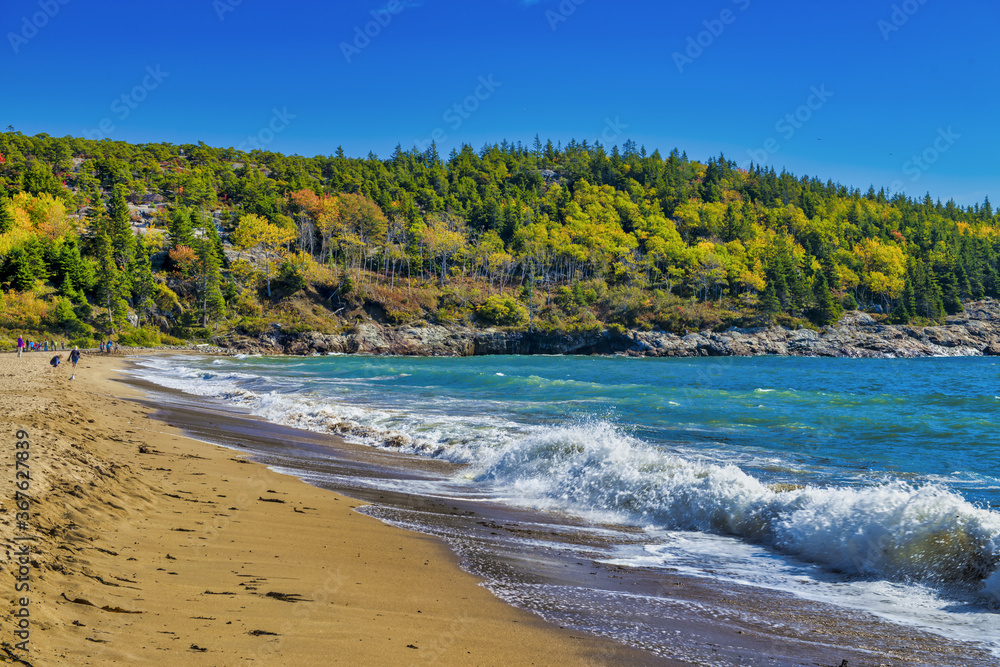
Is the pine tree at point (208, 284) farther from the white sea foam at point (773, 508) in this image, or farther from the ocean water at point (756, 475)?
the white sea foam at point (773, 508)

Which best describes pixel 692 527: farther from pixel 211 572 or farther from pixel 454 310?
pixel 454 310

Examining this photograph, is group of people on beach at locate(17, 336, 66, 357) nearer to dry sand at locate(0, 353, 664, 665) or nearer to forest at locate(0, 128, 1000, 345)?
forest at locate(0, 128, 1000, 345)

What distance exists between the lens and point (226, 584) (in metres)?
4.50

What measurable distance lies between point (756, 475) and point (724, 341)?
88255mm

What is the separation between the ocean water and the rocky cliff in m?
61.4

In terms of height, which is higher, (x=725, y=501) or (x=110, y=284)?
(x=110, y=284)

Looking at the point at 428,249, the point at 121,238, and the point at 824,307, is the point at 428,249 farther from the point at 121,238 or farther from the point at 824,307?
the point at 824,307

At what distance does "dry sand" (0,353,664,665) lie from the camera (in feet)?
11.2

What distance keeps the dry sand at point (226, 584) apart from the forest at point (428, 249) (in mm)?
66024

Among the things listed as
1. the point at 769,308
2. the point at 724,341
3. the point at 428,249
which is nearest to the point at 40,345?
the point at 428,249

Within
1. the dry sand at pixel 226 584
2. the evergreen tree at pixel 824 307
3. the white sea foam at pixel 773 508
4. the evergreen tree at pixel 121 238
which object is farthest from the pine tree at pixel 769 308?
the dry sand at pixel 226 584

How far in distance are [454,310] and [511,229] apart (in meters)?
39.9

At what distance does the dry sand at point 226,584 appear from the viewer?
341 cm

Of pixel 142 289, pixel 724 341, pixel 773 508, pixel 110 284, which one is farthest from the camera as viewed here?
pixel 724 341
